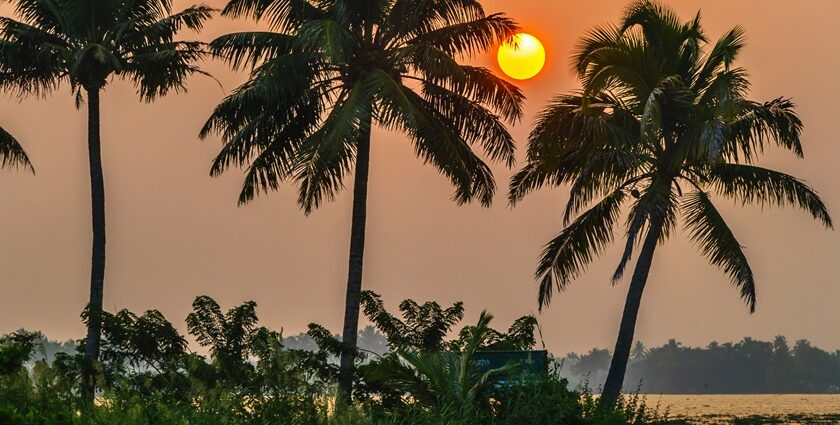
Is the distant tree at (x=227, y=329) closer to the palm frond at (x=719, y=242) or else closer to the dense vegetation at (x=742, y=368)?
the palm frond at (x=719, y=242)

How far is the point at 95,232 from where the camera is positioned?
1555 inches

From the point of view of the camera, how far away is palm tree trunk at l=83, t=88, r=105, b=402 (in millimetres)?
37656

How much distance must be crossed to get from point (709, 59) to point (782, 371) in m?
136

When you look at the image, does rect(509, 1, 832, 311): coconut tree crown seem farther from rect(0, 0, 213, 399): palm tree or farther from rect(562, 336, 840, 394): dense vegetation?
rect(562, 336, 840, 394): dense vegetation

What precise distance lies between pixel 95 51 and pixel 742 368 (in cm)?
13833

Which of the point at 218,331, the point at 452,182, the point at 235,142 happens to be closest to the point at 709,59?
the point at 452,182

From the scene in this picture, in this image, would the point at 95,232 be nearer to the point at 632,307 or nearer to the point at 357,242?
the point at 357,242

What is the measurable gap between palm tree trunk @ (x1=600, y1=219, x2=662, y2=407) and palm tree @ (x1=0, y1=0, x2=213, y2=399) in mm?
14694

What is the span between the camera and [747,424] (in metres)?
55.5

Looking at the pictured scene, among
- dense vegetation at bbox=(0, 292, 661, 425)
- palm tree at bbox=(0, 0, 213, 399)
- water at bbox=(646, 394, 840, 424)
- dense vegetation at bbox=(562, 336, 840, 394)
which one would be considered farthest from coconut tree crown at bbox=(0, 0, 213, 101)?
dense vegetation at bbox=(562, 336, 840, 394)

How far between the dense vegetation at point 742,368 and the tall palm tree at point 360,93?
125 meters

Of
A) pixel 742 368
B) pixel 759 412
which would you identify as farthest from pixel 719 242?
pixel 742 368

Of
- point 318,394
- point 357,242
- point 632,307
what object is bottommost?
point 318,394

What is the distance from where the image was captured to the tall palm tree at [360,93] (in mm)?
35438
